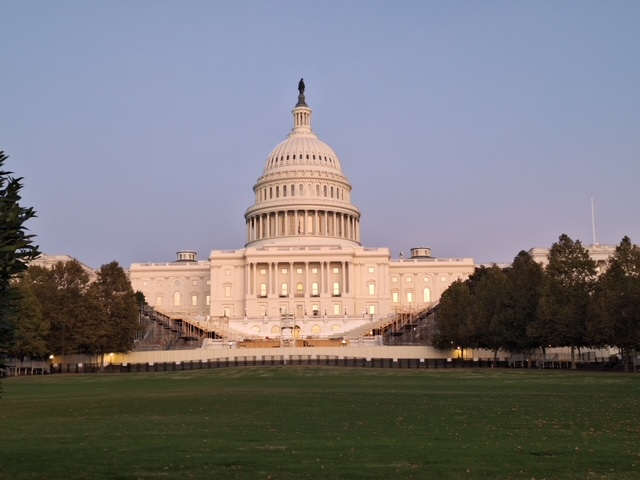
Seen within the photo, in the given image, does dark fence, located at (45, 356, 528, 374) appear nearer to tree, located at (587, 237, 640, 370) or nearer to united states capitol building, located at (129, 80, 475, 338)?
tree, located at (587, 237, 640, 370)

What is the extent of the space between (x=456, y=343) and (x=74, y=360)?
46757 millimetres

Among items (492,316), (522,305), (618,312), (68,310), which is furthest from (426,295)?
(618,312)

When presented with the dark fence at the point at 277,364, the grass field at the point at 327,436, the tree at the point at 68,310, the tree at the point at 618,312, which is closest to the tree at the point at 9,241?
the grass field at the point at 327,436

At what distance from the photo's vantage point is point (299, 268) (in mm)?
169125

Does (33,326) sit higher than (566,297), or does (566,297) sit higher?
(566,297)

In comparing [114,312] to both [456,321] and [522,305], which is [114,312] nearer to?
[456,321]

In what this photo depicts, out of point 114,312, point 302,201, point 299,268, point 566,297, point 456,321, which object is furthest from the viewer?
point 302,201

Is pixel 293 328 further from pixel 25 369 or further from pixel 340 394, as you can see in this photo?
pixel 340 394

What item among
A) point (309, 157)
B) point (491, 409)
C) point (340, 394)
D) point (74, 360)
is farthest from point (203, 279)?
point (491, 409)

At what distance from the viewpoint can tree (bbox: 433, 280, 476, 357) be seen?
315 ft

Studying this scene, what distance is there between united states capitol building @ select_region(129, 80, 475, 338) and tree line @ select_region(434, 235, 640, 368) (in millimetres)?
57373

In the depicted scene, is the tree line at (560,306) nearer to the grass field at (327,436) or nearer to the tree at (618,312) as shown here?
the tree at (618,312)

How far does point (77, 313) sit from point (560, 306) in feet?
171

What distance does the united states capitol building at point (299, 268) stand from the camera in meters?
166
